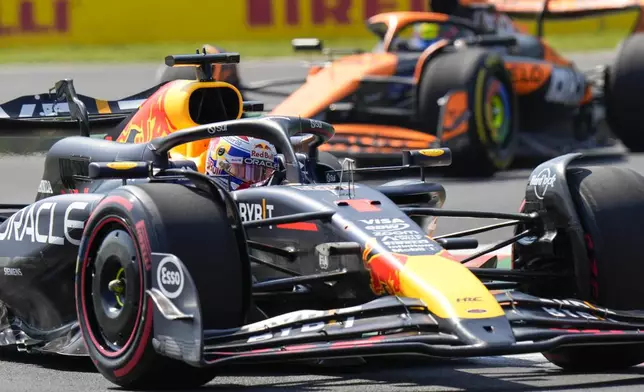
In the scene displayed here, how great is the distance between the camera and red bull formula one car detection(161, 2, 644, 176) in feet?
49.2

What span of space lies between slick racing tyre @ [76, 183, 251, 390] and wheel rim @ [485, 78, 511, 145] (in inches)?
350

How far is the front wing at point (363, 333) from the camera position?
5945 millimetres

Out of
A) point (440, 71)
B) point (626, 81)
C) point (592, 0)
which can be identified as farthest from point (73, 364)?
point (592, 0)

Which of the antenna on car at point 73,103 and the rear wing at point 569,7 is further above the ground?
the antenna on car at point 73,103

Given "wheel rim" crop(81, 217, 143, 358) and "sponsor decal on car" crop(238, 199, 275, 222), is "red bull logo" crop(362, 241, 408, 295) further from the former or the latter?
"wheel rim" crop(81, 217, 143, 358)

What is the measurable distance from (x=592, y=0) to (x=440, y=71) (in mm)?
3822

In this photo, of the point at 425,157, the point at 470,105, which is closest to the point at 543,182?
the point at 425,157

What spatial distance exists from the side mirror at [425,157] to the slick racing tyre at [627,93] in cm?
884

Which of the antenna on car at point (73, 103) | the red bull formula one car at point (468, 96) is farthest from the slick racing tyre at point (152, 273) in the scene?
the red bull formula one car at point (468, 96)

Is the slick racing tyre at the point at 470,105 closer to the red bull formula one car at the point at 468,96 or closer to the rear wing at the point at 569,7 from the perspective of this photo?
the red bull formula one car at the point at 468,96

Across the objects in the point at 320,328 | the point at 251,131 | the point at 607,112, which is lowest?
the point at 607,112

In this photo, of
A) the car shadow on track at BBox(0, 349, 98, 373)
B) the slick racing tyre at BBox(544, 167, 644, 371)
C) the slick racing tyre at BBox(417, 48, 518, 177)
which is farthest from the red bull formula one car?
the slick racing tyre at BBox(544, 167, 644, 371)

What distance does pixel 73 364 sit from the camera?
7430 mm

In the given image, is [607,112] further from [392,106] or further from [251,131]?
[251,131]
